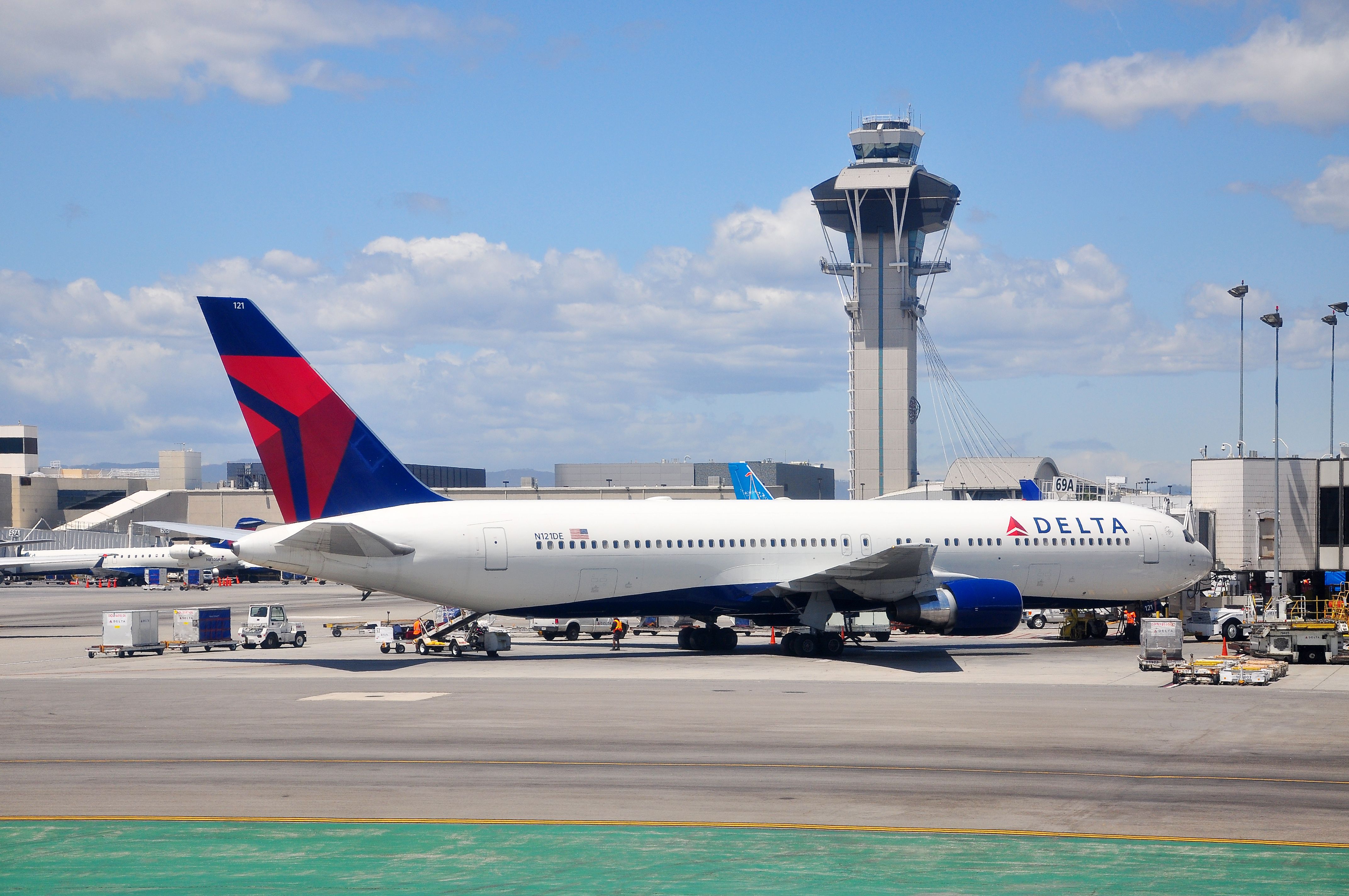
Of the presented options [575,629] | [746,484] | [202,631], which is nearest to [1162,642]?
[575,629]

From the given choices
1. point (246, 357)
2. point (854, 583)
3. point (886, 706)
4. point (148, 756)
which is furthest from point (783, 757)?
point (246, 357)

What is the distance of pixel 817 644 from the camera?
127 feet

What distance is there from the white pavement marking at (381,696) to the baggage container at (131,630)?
14.8 metres

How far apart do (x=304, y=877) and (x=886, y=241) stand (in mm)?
120241

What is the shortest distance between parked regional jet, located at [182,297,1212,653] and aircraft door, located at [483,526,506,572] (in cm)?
4

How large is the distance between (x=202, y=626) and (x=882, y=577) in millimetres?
22936

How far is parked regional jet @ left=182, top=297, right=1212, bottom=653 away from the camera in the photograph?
34.6m

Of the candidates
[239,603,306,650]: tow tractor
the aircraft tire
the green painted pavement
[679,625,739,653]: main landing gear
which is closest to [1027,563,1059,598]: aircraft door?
the aircraft tire

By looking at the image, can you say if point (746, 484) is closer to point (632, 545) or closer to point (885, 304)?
point (632, 545)

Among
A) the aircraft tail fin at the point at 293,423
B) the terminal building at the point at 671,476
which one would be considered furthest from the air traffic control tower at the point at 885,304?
the aircraft tail fin at the point at 293,423

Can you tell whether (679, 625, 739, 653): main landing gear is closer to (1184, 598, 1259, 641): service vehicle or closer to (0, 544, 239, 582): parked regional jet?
(1184, 598, 1259, 641): service vehicle

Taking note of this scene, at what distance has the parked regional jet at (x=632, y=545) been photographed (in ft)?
114

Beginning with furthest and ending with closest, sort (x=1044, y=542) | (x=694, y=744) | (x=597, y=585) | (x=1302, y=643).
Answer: (x=1044, y=542) < (x=597, y=585) < (x=1302, y=643) < (x=694, y=744)

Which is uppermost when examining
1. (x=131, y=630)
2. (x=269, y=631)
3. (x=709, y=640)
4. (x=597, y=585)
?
(x=597, y=585)
